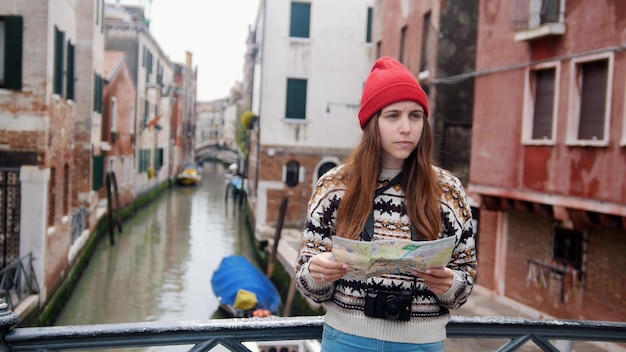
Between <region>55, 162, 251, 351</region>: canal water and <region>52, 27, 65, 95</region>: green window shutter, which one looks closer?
<region>52, 27, 65, 95</region>: green window shutter

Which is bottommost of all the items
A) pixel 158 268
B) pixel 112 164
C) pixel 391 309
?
pixel 158 268

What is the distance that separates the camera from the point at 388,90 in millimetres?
1820

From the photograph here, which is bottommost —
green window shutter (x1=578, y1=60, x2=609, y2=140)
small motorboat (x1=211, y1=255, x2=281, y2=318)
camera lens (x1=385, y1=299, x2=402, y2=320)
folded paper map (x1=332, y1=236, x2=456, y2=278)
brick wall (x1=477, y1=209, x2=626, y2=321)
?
small motorboat (x1=211, y1=255, x2=281, y2=318)

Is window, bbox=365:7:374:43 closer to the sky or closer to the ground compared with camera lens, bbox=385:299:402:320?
closer to the sky

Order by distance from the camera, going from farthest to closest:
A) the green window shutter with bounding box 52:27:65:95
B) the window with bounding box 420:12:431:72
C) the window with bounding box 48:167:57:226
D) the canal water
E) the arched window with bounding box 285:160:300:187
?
the arched window with bounding box 285:160:300:187, the canal water, the window with bounding box 420:12:431:72, the window with bounding box 48:167:57:226, the green window shutter with bounding box 52:27:65:95

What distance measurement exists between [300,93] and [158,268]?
6660mm

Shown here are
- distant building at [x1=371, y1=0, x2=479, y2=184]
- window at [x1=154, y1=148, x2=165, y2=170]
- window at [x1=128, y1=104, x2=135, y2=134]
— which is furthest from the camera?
window at [x1=154, y1=148, x2=165, y2=170]

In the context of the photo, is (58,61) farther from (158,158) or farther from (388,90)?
(158,158)

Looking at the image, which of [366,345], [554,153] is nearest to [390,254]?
[366,345]

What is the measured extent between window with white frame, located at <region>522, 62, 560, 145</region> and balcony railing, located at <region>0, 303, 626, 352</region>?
6.42 meters

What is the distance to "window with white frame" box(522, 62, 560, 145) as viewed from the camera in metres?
8.41

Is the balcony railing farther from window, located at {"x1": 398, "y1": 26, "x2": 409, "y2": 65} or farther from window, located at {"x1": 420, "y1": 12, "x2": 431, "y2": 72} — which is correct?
window, located at {"x1": 398, "y1": 26, "x2": 409, "y2": 65}

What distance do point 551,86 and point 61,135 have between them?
7.68m

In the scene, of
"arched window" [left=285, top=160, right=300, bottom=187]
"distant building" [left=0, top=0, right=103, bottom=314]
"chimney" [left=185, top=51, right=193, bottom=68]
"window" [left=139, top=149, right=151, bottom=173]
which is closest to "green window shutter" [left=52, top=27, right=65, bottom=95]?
"distant building" [left=0, top=0, right=103, bottom=314]
